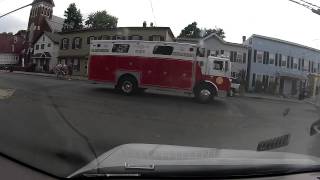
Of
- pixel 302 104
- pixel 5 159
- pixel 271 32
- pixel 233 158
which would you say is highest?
pixel 271 32

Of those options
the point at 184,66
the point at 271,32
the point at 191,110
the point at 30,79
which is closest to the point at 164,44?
the point at 184,66

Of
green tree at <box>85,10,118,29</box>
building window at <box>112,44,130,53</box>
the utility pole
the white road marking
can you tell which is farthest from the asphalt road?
the utility pole

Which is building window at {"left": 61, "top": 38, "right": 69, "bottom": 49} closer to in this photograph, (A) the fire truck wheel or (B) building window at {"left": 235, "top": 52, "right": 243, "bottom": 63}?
(A) the fire truck wheel

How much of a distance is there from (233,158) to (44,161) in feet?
4.23

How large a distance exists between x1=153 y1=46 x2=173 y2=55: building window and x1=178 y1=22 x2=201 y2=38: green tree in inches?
4.9

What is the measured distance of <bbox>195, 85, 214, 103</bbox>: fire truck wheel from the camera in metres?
3.23

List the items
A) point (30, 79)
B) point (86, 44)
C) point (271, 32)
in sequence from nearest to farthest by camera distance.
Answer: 1. point (271, 32)
2. point (86, 44)
3. point (30, 79)

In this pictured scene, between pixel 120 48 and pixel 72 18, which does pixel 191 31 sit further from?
pixel 72 18

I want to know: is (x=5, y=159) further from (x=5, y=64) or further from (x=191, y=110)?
(x=191, y=110)

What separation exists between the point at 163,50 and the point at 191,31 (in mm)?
238

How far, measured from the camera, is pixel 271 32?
3.04 meters

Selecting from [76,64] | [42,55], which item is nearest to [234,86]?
[76,64]

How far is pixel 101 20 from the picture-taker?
3.45 m

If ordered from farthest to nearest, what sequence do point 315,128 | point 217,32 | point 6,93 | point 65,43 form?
point 6,93, point 65,43, point 217,32, point 315,128
